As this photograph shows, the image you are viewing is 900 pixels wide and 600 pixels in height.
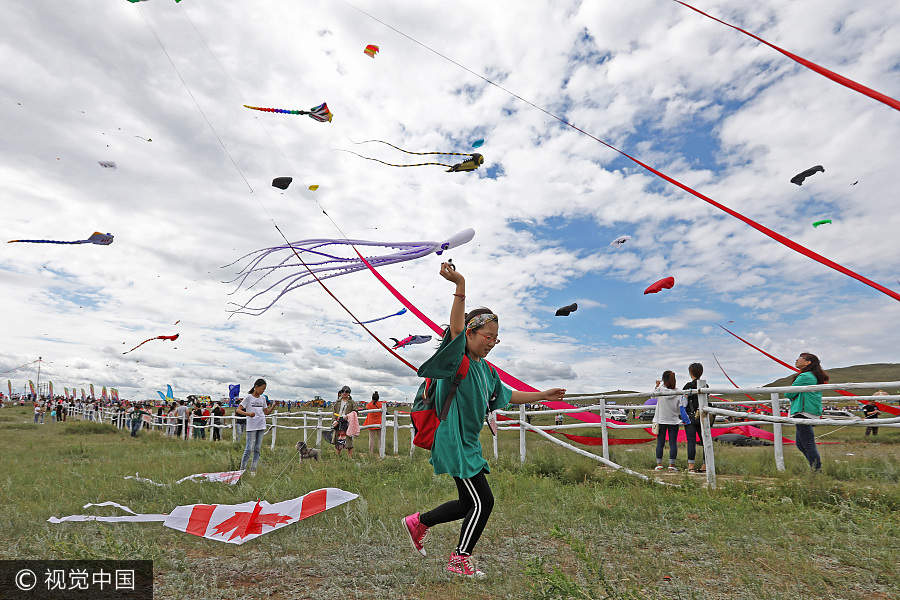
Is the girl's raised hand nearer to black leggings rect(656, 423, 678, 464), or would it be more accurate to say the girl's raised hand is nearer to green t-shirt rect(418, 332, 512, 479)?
green t-shirt rect(418, 332, 512, 479)

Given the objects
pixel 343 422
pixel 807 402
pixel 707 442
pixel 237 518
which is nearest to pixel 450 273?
pixel 237 518

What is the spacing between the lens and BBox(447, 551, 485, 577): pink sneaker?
11.4 feet

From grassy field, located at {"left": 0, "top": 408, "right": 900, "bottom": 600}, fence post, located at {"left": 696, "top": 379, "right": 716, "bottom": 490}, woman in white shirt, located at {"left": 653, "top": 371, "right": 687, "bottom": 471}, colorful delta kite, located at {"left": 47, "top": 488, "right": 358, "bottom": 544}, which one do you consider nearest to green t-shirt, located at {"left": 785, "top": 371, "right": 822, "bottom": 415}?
grassy field, located at {"left": 0, "top": 408, "right": 900, "bottom": 600}

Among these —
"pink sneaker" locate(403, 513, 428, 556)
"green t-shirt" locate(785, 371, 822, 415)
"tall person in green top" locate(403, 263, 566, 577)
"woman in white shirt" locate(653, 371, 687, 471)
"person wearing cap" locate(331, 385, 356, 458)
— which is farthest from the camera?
"person wearing cap" locate(331, 385, 356, 458)

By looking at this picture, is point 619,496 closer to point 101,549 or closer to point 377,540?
point 377,540

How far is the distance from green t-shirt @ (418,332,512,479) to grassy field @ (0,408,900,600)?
71cm

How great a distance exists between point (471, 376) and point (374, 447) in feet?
34.5

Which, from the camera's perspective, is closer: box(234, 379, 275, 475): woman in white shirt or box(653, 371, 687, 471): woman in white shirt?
box(653, 371, 687, 471): woman in white shirt

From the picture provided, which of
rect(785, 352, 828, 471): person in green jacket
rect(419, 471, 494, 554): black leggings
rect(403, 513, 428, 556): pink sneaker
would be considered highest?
rect(785, 352, 828, 471): person in green jacket

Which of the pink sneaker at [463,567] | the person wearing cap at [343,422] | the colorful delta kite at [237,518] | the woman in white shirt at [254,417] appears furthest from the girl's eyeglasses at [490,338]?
the person wearing cap at [343,422]

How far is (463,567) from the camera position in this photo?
3512 mm

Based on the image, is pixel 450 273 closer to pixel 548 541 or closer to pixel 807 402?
pixel 548 541

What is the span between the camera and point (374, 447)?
1335 centimetres

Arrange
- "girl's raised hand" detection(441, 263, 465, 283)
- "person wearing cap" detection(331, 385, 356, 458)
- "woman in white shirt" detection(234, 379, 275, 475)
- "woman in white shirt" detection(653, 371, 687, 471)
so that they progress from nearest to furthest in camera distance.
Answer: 1. "girl's raised hand" detection(441, 263, 465, 283)
2. "woman in white shirt" detection(653, 371, 687, 471)
3. "woman in white shirt" detection(234, 379, 275, 475)
4. "person wearing cap" detection(331, 385, 356, 458)
